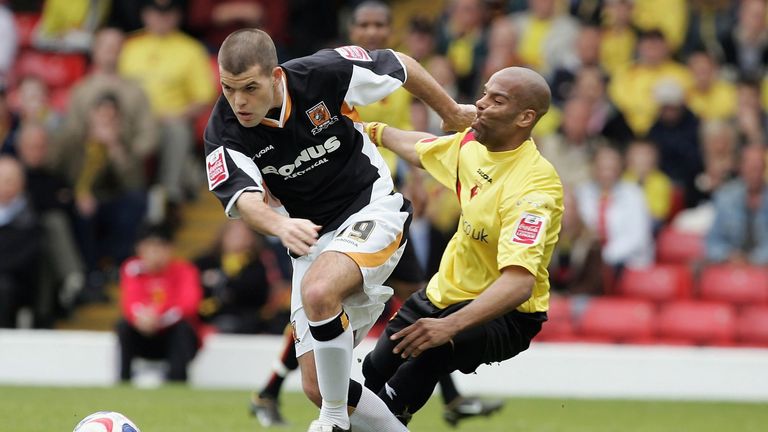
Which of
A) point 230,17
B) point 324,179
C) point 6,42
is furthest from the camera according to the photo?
point 230,17

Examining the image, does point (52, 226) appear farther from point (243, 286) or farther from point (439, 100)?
point (439, 100)

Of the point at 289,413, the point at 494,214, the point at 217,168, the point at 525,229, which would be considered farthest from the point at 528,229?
the point at 289,413

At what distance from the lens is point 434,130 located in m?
13.4

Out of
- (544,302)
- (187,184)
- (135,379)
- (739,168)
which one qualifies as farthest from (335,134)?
(187,184)

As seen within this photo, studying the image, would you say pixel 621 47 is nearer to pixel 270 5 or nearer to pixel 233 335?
pixel 270 5

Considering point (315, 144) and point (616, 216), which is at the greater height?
point (315, 144)

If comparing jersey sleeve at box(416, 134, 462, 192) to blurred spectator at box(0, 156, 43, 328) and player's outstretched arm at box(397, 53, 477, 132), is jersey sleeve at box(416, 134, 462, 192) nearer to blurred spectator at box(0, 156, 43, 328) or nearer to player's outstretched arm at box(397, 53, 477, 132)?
player's outstretched arm at box(397, 53, 477, 132)

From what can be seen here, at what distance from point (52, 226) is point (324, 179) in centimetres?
735

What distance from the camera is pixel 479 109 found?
654 cm

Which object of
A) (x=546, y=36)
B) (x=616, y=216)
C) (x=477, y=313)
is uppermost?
(x=477, y=313)

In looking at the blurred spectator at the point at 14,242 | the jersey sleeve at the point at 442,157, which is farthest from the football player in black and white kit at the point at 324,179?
the blurred spectator at the point at 14,242

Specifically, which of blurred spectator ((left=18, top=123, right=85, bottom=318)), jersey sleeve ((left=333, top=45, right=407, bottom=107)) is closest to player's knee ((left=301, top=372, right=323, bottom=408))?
jersey sleeve ((left=333, top=45, right=407, bottom=107))

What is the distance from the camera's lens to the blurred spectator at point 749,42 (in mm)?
14430

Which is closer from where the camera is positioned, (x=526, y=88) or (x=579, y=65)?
(x=526, y=88)
